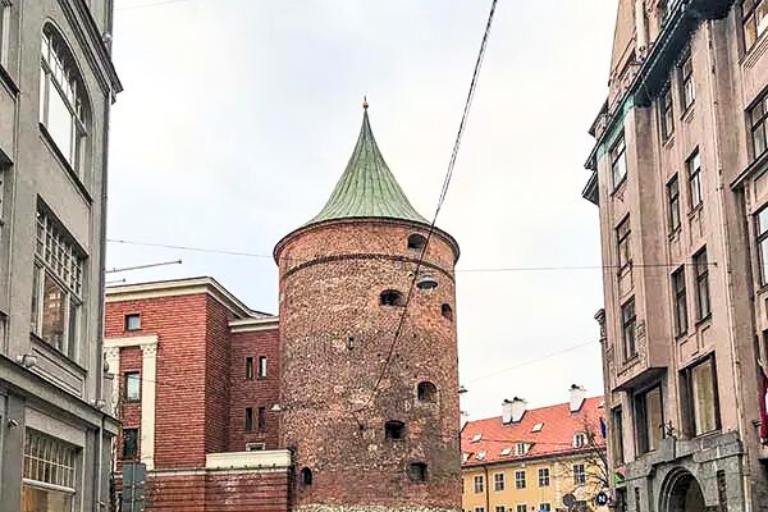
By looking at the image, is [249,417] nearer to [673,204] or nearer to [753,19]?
[673,204]

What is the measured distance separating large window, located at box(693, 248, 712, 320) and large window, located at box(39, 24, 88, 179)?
11.4 m

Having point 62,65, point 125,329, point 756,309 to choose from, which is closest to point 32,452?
point 62,65

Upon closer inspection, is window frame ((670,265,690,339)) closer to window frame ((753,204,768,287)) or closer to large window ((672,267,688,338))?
large window ((672,267,688,338))

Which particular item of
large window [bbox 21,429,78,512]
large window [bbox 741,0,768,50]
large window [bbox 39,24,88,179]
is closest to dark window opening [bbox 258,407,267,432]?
large window [bbox 39,24,88,179]

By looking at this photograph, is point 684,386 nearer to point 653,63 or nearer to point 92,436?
point 653,63

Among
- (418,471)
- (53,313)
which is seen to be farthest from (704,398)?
(418,471)

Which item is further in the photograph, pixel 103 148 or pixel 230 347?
pixel 230 347

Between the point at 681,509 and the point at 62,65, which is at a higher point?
the point at 62,65

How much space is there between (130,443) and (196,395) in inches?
139

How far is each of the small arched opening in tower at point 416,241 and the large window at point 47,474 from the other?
29.0 meters

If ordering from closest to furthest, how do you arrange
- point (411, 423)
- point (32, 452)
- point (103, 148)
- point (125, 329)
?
point (32, 452)
point (103, 148)
point (411, 423)
point (125, 329)

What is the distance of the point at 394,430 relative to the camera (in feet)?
149

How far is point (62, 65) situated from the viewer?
19578mm

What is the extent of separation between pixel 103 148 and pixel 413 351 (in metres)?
25.1
